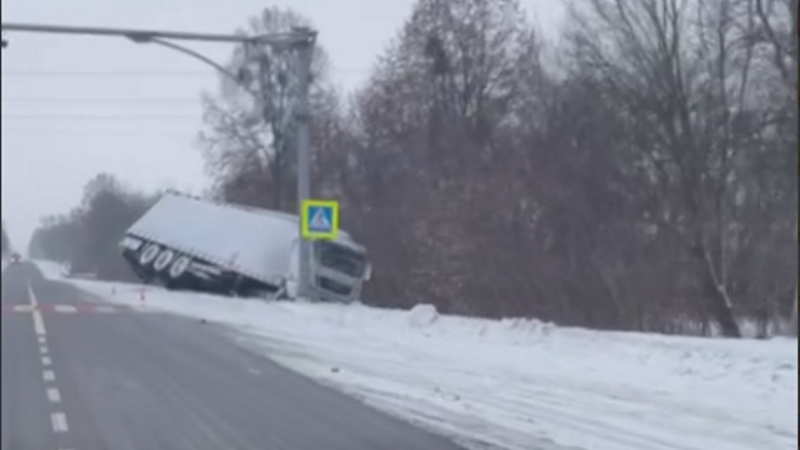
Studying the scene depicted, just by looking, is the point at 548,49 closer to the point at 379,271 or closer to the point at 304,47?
the point at 304,47

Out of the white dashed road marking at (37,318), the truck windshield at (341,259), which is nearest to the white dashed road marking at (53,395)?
the white dashed road marking at (37,318)

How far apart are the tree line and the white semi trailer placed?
4.13 meters

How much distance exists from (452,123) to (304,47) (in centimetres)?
311

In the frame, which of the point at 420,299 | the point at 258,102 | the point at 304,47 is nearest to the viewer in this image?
the point at 304,47

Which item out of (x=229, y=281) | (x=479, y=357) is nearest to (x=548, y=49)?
(x=479, y=357)

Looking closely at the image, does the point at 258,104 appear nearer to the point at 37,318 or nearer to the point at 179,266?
the point at 37,318

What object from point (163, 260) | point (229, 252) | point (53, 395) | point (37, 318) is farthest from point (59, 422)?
point (163, 260)

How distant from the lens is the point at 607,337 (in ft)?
74.1

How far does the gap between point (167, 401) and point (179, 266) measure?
3329 centimetres

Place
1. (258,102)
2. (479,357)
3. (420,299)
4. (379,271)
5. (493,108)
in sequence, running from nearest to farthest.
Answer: (479,357), (493,108), (258,102), (420,299), (379,271)

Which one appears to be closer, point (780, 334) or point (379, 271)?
point (780, 334)

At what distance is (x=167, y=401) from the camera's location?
18.0 metres

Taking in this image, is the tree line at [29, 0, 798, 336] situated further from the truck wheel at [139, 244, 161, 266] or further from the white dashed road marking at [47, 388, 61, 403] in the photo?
the truck wheel at [139, 244, 161, 266]

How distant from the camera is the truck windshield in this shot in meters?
43.4
